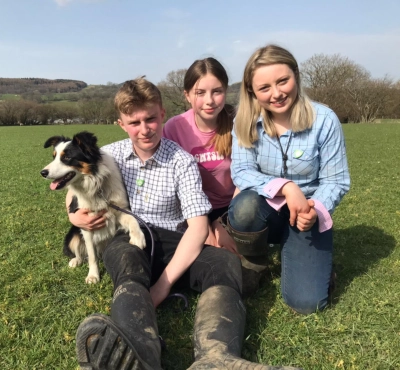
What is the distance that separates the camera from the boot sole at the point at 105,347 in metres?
1.79

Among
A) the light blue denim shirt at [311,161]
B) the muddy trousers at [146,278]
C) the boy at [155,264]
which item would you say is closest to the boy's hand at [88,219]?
the boy at [155,264]

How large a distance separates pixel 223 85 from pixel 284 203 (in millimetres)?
1406

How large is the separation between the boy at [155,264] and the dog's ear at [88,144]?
0.18m

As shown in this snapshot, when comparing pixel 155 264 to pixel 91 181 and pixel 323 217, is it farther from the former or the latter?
pixel 323 217

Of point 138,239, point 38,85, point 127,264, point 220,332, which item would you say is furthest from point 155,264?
point 38,85

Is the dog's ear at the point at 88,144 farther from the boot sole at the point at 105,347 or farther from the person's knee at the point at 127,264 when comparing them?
the boot sole at the point at 105,347

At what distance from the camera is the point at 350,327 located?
8.67 feet

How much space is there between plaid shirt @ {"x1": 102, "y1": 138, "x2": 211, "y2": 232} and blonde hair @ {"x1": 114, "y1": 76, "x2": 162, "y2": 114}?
1.37 feet

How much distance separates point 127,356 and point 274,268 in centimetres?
222

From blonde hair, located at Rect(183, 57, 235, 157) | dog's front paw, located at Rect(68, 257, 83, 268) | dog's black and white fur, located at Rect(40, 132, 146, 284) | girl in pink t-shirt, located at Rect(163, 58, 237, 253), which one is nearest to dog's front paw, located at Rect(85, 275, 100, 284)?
dog's black and white fur, located at Rect(40, 132, 146, 284)

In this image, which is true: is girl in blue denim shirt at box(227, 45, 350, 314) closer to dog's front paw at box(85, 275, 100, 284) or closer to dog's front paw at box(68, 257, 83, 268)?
dog's front paw at box(85, 275, 100, 284)

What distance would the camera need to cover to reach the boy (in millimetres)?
1832

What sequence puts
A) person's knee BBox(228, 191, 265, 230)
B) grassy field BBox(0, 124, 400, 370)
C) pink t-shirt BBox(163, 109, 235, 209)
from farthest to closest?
pink t-shirt BBox(163, 109, 235, 209), person's knee BBox(228, 191, 265, 230), grassy field BBox(0, 124, 400, 370)

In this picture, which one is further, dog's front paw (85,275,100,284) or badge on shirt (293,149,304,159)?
dog's front paw (85,275,100,284)
